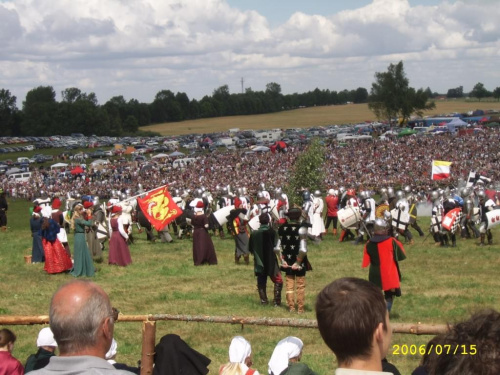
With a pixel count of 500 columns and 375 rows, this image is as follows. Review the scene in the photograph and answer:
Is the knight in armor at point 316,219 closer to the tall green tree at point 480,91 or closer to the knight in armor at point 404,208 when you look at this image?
the knight in armor at point 404,208

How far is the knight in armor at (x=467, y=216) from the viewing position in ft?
67.1

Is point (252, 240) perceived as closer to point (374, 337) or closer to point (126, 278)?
point (126, 278)

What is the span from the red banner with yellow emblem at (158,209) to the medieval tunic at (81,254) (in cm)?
405

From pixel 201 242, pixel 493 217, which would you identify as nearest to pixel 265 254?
pixel 201 242

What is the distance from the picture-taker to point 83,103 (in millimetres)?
130500

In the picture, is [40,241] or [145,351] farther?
[40,241]

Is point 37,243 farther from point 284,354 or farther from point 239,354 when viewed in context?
point 239,354

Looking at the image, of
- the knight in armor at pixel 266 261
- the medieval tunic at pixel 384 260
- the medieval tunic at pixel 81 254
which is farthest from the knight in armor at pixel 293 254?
the medieval tunic at pixel 81 254

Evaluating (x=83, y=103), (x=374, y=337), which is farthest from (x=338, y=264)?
(x=83, y=103)

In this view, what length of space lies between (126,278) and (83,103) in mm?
119265

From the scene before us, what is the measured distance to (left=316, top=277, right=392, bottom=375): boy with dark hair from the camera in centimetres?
302

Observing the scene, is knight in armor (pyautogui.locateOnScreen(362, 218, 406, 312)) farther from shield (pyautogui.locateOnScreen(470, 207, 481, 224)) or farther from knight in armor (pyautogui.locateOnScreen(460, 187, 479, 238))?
shield (pyautogui.locateOnScreen(470, 207, 481, 224))

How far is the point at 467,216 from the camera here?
66.8ft

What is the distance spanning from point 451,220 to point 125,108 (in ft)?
435
